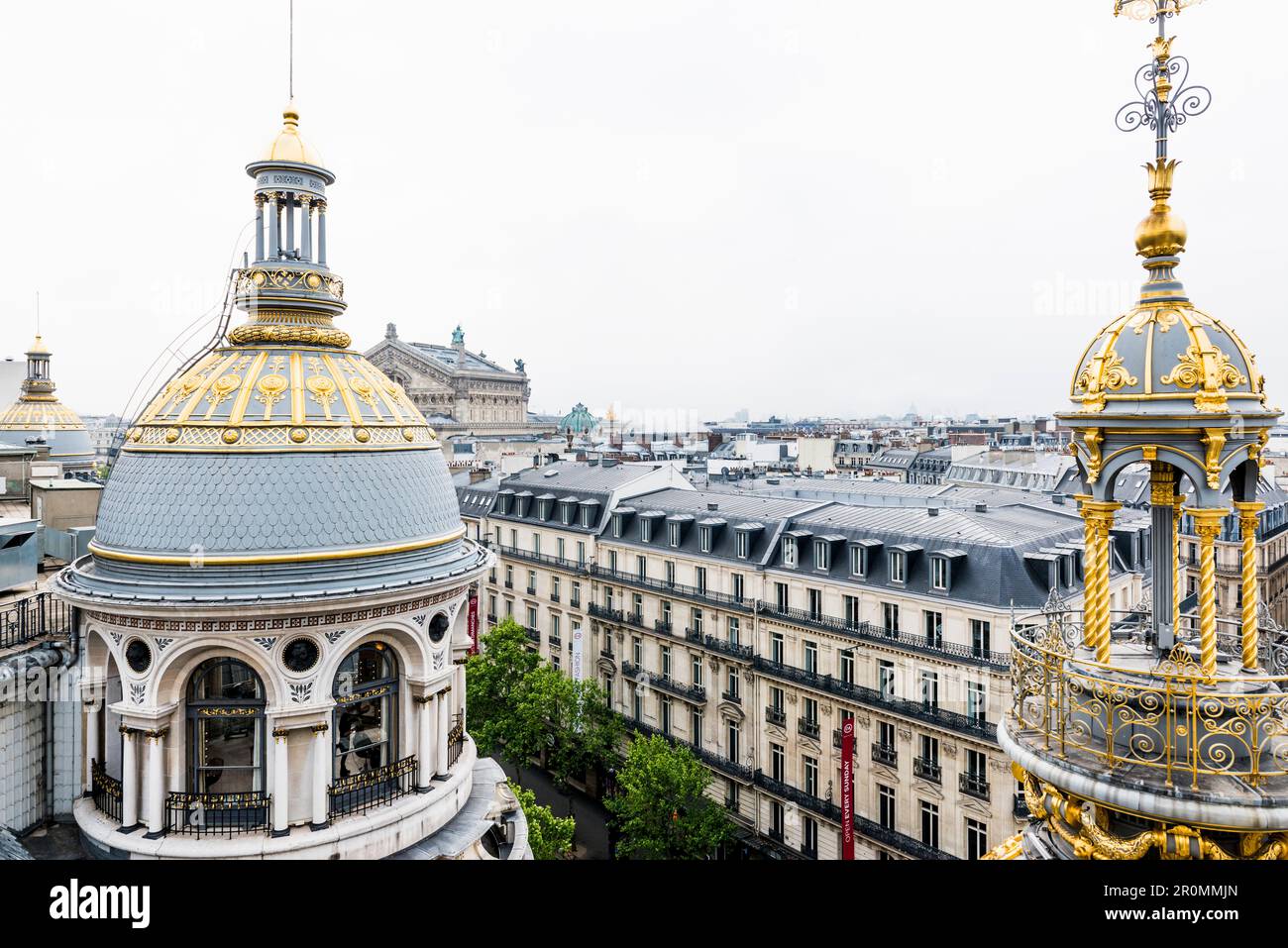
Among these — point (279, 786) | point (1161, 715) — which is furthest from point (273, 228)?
point (1161, 715)

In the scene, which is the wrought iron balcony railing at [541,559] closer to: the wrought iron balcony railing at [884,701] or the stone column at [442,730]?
the wrought iron balcony railing at [884,701]

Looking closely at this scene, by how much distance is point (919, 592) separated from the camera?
3997 centimetres

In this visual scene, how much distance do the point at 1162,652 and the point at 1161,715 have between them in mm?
2043

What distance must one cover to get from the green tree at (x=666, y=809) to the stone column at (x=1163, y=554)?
33.9 metres

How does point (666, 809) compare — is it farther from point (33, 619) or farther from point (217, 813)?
point (33, 619)

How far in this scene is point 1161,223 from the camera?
10.3 meters

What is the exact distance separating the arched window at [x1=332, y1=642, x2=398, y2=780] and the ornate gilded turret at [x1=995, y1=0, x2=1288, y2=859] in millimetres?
13090

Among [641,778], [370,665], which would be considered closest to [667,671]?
[641,778]

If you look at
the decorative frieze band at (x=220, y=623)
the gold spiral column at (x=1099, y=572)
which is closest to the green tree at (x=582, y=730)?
the decorative frieze band at (x=220, y=623)

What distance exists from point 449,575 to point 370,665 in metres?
3.80

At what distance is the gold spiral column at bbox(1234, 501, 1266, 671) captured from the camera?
9.63 meters
